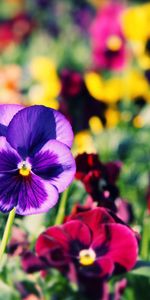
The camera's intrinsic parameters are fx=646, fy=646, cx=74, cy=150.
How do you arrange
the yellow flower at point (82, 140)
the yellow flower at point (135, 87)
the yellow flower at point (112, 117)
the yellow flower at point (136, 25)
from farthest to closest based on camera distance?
1. the yellow flower at point (136, 25)
2. the yellow flower at point (135, 87)
3. the yellow flower at point (112, 117)
4. the yellow flower at point (82, 140)

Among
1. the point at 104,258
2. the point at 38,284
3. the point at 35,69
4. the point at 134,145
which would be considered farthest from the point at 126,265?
the point at 35,69

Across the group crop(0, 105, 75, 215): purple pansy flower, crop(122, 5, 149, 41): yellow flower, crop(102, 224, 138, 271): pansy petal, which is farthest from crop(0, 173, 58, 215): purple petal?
crop(122, 5, 149, 41): yellow flower

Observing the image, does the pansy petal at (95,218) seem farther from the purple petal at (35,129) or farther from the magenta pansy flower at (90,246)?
the purple petal at (35,129)

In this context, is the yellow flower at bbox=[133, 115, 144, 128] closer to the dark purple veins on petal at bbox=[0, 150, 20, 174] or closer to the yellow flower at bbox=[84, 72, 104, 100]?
the yellow flower at bbox=[84, 72, 104, 100]

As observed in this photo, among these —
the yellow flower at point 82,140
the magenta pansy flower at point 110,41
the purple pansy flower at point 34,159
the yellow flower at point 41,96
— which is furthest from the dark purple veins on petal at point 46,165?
the magenta pansy flower at point 110,41

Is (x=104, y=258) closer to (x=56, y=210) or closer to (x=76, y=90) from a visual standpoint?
(x=56, y=210)

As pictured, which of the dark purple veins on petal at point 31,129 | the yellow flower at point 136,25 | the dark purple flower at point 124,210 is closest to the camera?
the dark purple veins on petal at point 31,129

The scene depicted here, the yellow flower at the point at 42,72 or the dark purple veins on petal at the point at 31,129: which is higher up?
the yellow flower at the point at 42,72
